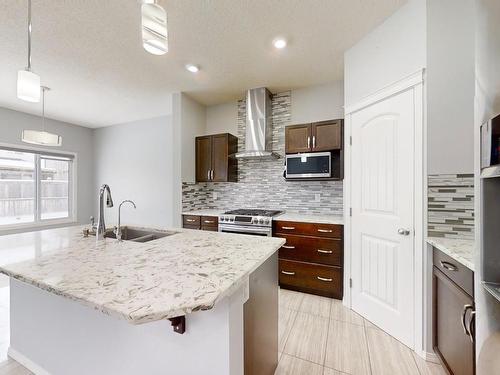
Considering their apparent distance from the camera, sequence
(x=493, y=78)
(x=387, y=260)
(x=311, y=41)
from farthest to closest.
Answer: (x=311, y=41), (x=387, y=260), (x=493, y=78)

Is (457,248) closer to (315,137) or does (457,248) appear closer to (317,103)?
(315,137)

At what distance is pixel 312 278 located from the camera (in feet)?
8.60

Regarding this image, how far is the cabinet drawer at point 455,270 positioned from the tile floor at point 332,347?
74cm

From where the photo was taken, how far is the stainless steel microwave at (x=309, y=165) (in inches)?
109

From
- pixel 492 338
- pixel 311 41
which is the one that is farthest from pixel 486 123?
pixel 311 41

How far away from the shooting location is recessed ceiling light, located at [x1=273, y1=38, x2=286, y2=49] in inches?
88.6

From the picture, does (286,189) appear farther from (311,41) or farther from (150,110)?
(150,110)

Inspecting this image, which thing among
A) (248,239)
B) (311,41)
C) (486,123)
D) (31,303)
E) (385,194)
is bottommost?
(31,303)

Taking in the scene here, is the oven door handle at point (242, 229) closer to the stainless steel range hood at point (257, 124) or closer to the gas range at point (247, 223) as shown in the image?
the gas range at point (247, 223)

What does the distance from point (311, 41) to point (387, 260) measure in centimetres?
222

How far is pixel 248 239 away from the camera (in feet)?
5.25

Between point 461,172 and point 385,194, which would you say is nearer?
point 461,172

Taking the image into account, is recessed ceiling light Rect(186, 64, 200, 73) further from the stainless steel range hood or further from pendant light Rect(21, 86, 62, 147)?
pendant light Rect(21, 86, 62, 147)

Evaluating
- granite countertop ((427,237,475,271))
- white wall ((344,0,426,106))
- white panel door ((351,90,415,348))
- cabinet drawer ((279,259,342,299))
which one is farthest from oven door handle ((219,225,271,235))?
white wall ((344,0,426,106))
